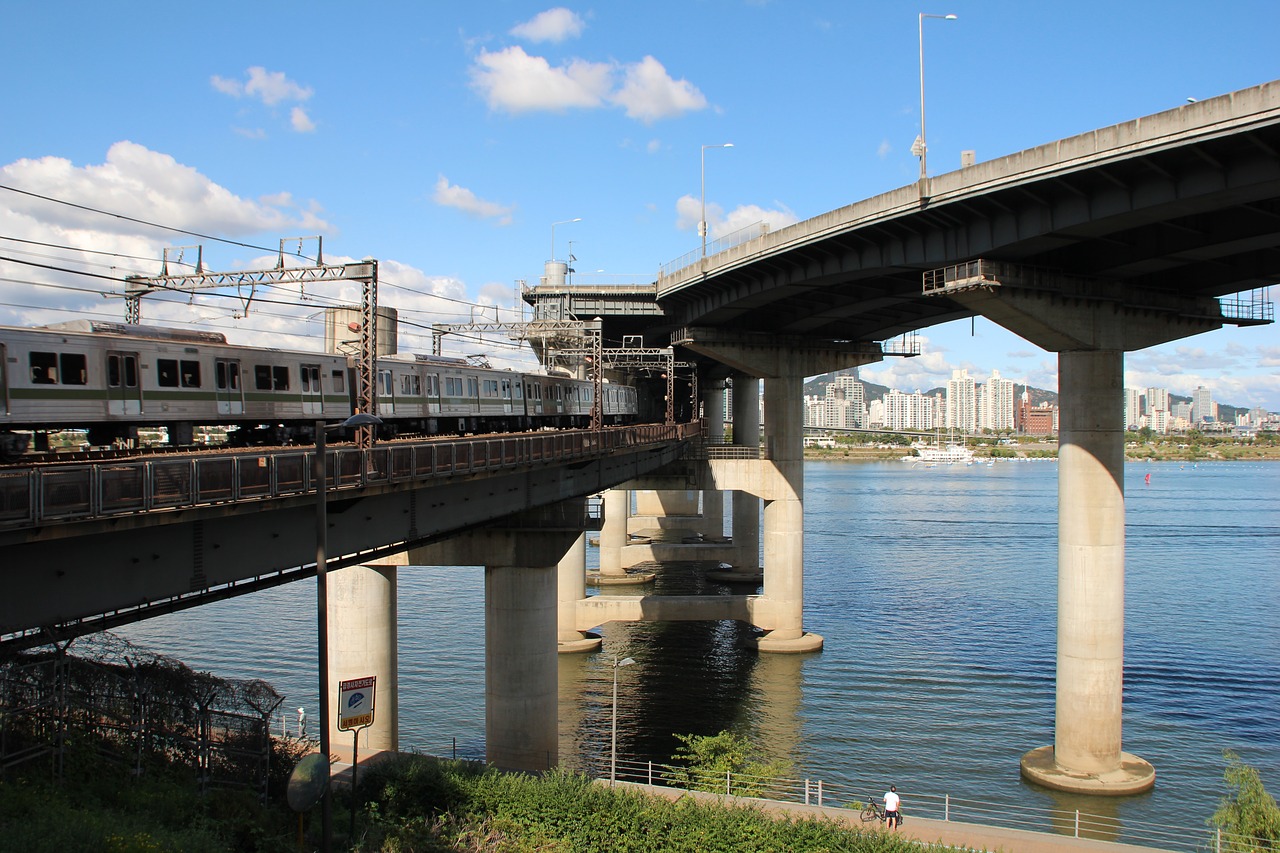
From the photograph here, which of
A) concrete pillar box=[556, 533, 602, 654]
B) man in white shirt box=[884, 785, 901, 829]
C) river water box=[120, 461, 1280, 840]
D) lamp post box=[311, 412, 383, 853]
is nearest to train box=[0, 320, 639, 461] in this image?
lamp post box=[311, 412, 383, 853]

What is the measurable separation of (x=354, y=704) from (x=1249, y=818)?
63.5ft

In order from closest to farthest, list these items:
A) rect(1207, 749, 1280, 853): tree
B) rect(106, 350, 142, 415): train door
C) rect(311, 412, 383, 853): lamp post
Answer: rect(311, 412, 383, 853): lamp post < rect(106, 350, 142, 415): train door < rect(1207, 749, 1280, 853): tree

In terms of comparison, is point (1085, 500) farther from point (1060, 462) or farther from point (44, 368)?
point (44, 368)

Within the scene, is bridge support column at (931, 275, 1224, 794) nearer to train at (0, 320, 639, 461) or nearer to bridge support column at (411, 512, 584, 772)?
bridge support column at (411, 512, 584, 772)

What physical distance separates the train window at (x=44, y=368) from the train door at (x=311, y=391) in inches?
356

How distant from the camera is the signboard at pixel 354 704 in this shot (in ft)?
54.2

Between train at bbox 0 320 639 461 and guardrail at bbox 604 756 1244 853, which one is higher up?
train at bbox 0 320 639 461

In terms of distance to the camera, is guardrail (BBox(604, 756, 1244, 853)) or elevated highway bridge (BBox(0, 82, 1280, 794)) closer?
elevated highway bridge (BBox(0, 82, 1280, 794))

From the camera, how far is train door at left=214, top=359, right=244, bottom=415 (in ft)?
78.9

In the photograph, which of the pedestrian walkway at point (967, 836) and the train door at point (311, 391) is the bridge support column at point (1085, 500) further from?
the train door at point (311, 391)

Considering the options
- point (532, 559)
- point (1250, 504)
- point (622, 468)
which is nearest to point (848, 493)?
point (1250, 504)

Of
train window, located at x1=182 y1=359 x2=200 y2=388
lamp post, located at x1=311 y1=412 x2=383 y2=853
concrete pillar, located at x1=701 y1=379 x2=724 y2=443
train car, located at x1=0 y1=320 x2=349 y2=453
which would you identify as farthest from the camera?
concrete pillar, located at x1=701 y1=379 x2=724 y2=443

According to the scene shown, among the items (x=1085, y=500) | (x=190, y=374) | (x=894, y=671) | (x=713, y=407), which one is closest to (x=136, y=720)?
(x=190, y=374)

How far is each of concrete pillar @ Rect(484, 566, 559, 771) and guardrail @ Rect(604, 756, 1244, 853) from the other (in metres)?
3.81
